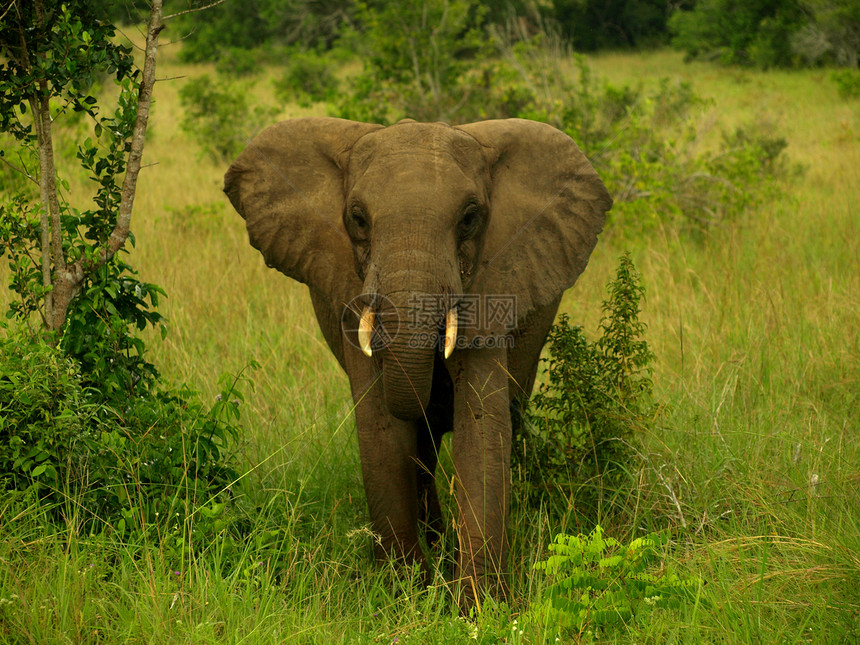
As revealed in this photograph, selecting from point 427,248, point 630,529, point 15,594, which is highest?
point 427,248

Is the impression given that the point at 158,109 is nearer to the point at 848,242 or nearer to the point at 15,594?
the point at 848,242

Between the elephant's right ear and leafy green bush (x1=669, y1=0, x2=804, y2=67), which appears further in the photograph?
leafy green bush (x1=669, y1=0, x2=804, y2=67)

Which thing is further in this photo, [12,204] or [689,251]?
[689,251]

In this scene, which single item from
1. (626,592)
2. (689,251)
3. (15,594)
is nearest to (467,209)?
(626,592)

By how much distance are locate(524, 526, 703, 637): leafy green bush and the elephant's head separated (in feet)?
2.48

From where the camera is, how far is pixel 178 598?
3.10m

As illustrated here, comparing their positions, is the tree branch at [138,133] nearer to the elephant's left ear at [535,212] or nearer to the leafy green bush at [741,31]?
the elephant's left ear at [535,212]

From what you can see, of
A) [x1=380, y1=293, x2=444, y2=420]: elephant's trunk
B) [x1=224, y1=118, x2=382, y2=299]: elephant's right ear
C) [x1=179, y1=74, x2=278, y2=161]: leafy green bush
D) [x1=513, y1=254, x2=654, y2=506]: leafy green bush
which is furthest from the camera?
[x1=179, y1=74, x2=278, y2=161]: leafy green bush

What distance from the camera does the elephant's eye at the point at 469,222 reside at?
341 centimetres

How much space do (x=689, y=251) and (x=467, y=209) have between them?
5174 millimetres

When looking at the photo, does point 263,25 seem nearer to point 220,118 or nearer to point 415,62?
point 220,118

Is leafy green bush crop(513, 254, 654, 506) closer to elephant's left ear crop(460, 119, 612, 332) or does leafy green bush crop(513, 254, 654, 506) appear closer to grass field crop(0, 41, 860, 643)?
grass field crop(0, 41, 860, 643)

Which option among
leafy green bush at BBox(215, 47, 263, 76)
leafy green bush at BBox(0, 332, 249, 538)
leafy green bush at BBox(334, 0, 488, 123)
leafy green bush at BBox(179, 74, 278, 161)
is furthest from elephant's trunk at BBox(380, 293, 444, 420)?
leafy green bush at BBox(215, 47, 263, 76)

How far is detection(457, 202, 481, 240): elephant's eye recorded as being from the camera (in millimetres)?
3412
